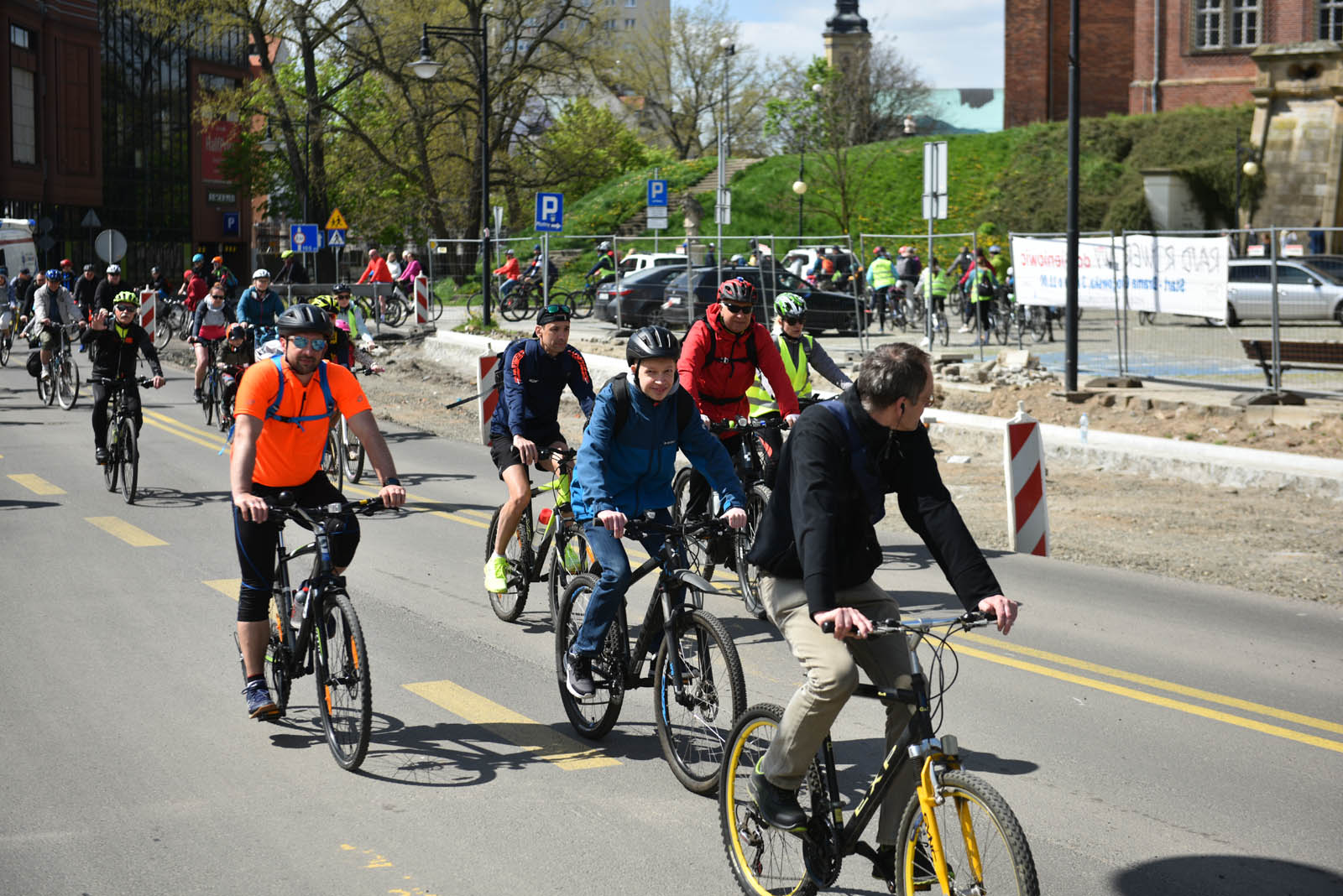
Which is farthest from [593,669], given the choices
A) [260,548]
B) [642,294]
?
[642,294]

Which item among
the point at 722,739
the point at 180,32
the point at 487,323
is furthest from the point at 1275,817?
the point at 180,32

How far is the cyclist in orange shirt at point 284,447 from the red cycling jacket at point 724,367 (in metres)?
3.07

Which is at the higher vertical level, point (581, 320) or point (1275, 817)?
point (581, 320)

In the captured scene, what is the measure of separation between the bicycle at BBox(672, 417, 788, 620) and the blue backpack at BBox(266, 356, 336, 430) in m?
3.05

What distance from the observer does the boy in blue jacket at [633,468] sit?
598cm

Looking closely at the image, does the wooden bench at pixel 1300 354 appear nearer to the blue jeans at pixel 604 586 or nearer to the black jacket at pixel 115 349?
the black jacket at pixel 115 349

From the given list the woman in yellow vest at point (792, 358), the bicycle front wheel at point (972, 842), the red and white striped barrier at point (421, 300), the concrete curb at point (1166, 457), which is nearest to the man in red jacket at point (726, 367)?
the woman in yellow vest at point (792, 358)

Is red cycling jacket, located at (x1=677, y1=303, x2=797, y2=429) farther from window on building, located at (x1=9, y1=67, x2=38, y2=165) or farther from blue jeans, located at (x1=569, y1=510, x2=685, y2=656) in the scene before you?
window on building, located at (x1=9, y1=67, x2=38, y2=165)

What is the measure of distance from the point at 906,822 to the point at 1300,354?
16432 millimetres

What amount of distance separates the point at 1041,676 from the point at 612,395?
115 inches

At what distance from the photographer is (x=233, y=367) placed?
17.0 metres

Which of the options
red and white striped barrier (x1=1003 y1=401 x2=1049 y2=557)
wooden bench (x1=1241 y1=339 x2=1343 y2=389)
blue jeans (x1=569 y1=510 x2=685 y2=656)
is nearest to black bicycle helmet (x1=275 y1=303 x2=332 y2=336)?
blue jeans (x1=569 y1=510 x2=685 y2=656)

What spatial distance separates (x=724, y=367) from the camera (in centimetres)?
932

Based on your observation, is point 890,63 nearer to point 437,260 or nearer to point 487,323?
point 437,260
